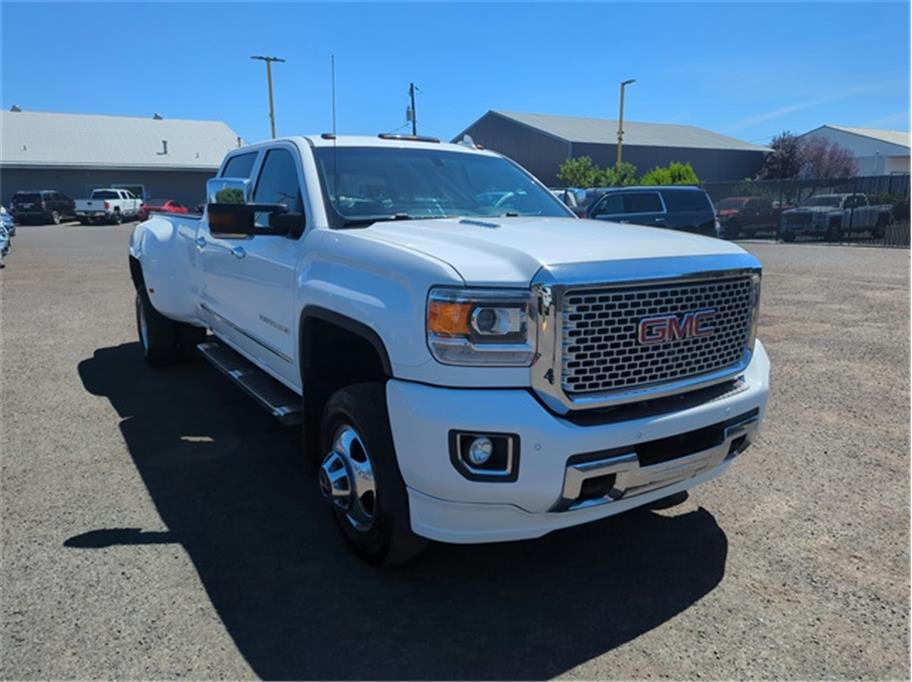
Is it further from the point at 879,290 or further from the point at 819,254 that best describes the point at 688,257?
the point at 819,254

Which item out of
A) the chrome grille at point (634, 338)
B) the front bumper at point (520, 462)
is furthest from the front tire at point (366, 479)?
the chrome grille at point (634, 338)

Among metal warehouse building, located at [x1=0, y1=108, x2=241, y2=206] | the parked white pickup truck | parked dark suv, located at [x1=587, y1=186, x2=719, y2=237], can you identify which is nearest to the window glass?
parked dark suv, located at [x1=587, y1=186, x2=719, y2=237]

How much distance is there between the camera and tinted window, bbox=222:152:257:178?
5.07 metres

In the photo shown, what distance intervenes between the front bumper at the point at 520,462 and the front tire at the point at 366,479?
0.15 m

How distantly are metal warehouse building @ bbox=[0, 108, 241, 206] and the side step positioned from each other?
4394 centimetres

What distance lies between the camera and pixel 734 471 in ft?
14.3

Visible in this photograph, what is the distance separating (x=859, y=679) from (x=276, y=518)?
9.15 feet

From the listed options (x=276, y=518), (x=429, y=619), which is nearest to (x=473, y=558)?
(x=429, y=619)

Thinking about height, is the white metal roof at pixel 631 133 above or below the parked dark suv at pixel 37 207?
above

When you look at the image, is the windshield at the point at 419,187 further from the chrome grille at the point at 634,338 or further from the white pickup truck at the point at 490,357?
the chrome grille at the point at 634,338

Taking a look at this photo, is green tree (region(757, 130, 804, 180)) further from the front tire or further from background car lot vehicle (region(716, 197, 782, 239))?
the front tire

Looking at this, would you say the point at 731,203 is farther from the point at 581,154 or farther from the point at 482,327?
the point at 482,327

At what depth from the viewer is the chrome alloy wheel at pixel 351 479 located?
121 inches

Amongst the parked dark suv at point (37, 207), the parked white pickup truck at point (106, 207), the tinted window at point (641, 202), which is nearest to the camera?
the tinted window at point (641, 202)
